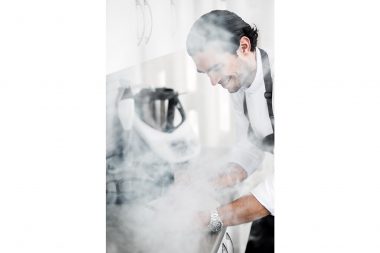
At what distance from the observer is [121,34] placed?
1996mm

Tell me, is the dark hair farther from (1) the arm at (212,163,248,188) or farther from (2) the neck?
(1) the arm at (212,163,248,188)

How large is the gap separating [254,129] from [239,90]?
159 millimetres

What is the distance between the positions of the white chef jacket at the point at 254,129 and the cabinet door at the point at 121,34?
445 mm

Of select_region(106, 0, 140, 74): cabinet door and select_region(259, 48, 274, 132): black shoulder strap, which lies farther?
select_region(106, 0, 140, 74): cabinet door

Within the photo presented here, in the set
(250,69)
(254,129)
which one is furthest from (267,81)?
(254,129)

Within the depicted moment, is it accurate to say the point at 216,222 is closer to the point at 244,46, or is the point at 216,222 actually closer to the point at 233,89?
the point at 233,89

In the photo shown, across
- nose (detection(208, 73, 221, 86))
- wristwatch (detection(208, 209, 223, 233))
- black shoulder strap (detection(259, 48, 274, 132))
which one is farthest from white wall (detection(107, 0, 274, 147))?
wristwatch (detection(208, 209, 223, 233))

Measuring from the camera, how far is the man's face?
6.28ft

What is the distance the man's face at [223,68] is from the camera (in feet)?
6.28
